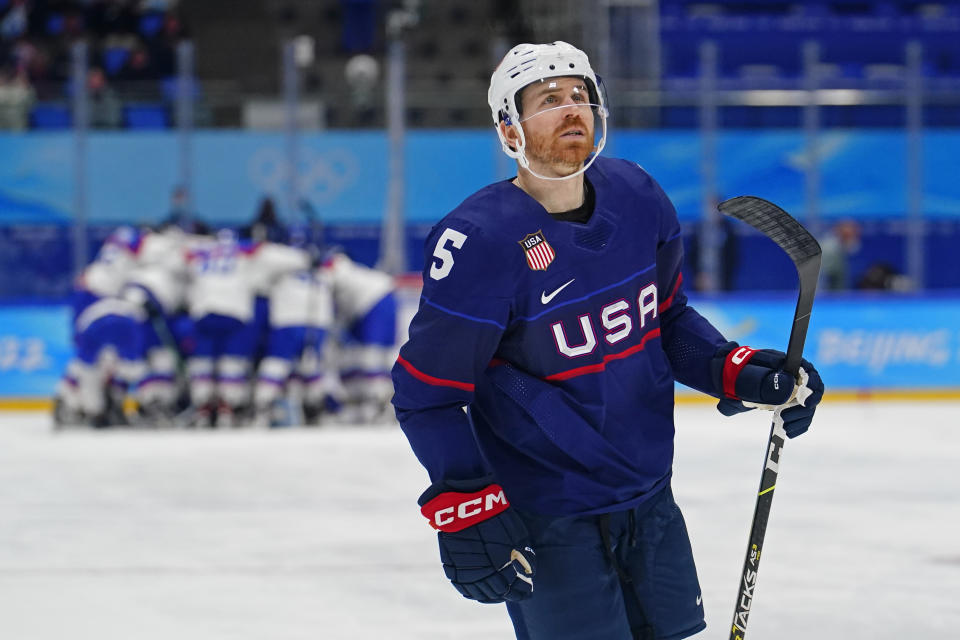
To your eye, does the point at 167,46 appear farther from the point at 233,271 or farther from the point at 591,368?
the point at 591,368

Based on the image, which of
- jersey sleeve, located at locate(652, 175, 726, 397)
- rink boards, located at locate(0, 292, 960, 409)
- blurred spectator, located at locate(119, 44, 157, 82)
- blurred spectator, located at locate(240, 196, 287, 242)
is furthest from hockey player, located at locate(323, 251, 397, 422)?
jersey sleeve, located at locate(652, 175, 726, 397)

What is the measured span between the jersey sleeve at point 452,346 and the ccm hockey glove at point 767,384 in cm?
43

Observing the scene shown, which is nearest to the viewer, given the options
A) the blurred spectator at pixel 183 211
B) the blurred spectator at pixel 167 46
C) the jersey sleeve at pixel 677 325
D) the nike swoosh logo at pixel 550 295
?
the nike swoosh logo at pixel 550 295

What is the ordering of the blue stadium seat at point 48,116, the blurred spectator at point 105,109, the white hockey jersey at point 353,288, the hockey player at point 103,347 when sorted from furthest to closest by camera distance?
1. the blurred spectator at point 105,109
2. the blue stadium seat at point 48,116
3. the white hockey jersey at point 353,288
4. the hockey player at point 103,347

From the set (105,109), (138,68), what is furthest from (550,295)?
(138,68)

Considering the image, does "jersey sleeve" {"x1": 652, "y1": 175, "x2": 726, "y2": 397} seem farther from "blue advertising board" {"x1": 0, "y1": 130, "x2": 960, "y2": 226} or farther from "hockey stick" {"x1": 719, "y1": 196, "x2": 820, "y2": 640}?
"blue advertising board" {"x1": 0, "y1": 130, "x2": 960, "y2": 226}

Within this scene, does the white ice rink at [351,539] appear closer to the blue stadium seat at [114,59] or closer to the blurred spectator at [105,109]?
the blurred spectator at [105,109]

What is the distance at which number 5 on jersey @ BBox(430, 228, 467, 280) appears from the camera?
211 centimetres

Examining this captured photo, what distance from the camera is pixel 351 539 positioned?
205 inches

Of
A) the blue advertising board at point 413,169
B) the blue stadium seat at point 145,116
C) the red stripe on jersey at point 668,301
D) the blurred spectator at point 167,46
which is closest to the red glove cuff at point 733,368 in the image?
the red stripe on jersey at point 668,301

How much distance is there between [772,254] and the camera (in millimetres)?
11633

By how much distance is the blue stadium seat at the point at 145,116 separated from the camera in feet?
37.5

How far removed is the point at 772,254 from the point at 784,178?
62cm

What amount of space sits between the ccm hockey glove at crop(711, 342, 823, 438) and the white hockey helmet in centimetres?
41
